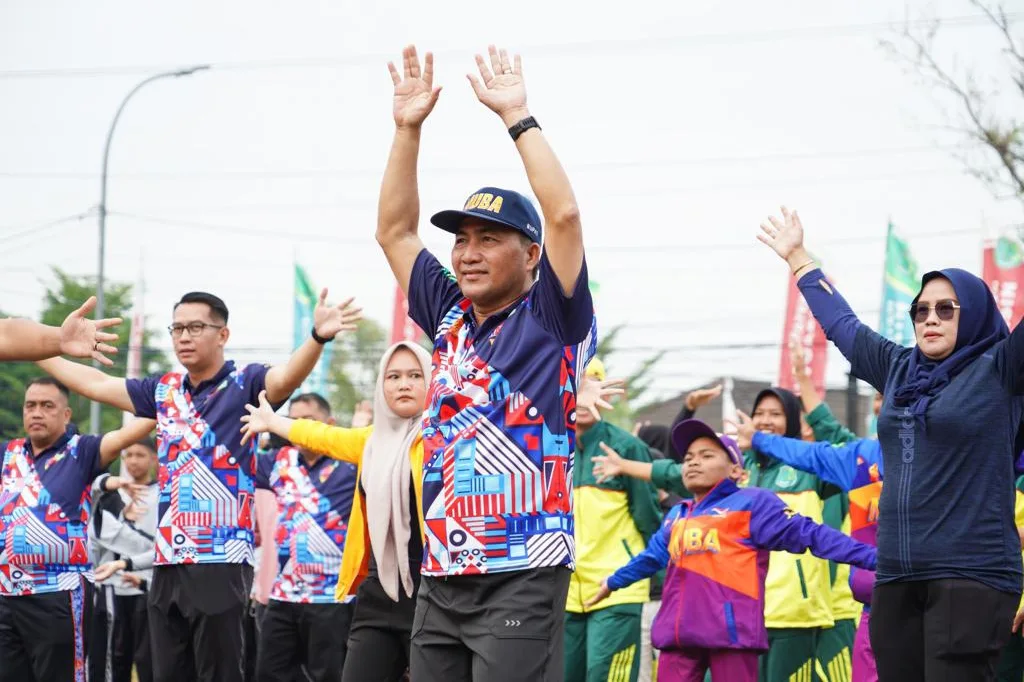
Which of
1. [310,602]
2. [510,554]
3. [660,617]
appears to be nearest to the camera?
[510,554]

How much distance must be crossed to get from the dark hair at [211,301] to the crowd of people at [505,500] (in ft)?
0.08

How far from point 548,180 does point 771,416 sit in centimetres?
602

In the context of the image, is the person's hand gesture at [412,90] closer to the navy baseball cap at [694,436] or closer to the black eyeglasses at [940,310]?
the black eyeglasses at [940,310]

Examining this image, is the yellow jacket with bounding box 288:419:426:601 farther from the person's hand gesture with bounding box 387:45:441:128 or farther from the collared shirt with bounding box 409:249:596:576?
the person's hand gesture with bounding box 387:45:441:128

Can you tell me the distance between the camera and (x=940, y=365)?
228 inches

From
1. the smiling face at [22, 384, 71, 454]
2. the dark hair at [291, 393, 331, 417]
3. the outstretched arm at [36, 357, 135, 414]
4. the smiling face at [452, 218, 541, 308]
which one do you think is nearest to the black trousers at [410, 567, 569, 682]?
the smiling face at [452, 218, 541, 308]

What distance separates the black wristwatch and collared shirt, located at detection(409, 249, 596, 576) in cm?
46

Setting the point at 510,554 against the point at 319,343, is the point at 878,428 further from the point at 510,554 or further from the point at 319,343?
the point at 319,343

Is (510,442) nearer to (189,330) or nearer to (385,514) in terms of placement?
(385,514)

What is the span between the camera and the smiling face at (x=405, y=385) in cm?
751

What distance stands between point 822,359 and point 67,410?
22.3 metres

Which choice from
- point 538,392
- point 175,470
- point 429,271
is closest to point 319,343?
point 175,470

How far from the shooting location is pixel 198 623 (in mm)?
7664

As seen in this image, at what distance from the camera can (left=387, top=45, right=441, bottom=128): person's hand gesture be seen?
509cm
